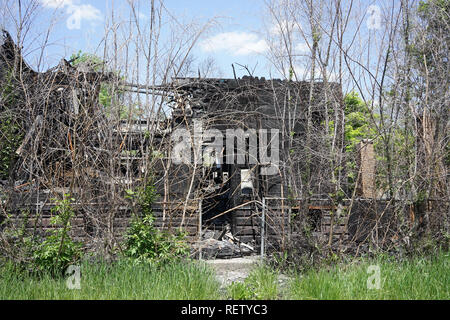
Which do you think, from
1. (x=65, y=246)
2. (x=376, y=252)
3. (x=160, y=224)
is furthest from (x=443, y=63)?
(x=65, y=246)

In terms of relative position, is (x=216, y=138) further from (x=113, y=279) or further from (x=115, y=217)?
(x=113, y=279)

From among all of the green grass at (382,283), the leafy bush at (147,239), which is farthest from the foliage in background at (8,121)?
the green grass at (382,283)

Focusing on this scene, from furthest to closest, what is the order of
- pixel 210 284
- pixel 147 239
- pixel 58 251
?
pixel 147 239, pixel 58 251, pixel 210 284

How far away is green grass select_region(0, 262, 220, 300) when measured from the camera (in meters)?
3.79

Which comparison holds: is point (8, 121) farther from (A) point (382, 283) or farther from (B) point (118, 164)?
(A) point (382, 283)

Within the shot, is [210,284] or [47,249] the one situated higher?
[47,249]

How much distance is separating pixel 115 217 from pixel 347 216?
3283 millimetres

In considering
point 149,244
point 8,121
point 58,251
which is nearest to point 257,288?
point 149,244

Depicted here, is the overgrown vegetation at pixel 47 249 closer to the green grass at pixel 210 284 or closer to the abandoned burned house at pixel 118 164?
the green grass at pixel 210 284

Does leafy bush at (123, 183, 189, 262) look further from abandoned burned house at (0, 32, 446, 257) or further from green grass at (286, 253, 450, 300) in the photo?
green grass at (286, 253, 450, 300)

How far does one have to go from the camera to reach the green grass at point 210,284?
12.5ft

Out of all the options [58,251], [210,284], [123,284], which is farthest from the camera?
[58,251]

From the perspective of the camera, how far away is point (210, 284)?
409cm

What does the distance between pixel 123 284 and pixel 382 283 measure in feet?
9.36
